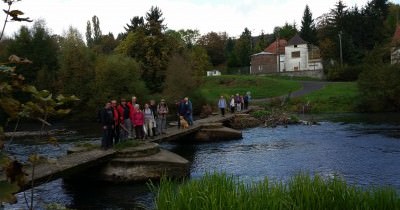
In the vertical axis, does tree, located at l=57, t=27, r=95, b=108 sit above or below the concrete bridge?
above

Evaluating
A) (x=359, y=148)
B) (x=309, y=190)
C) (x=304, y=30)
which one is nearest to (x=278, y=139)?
(x=359, y=148)

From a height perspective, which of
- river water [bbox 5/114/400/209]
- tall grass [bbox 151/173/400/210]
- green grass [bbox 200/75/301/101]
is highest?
green grass [bbox 200/75/301/101]

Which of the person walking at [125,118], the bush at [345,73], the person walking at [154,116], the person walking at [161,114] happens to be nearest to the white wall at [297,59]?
the bush at [345,73]

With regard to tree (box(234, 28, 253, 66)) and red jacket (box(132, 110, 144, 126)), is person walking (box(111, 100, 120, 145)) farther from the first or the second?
tree (box(234, 28, 253, 66))

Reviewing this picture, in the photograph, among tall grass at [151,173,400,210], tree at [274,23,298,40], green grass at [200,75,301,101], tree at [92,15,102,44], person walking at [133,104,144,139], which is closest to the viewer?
Result: tall grass at [151,173,400,210]

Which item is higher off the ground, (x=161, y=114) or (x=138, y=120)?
(x=161, y=114)

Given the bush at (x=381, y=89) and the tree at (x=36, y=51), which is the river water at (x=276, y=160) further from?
the tree at (x=36, y=51)

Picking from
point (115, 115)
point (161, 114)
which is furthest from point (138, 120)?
point (161, 114)

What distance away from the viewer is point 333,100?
211 ft

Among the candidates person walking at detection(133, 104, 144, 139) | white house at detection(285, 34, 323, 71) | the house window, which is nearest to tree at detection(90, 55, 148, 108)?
person walking at detection(133, 104, 144, 139)

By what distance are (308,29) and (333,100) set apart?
56.0m

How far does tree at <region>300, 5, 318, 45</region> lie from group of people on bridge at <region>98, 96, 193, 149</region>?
93082 millimetres

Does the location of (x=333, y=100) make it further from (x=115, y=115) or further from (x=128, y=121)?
(x=115, y=115)

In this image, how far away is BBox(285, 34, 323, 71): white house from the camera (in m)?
107
